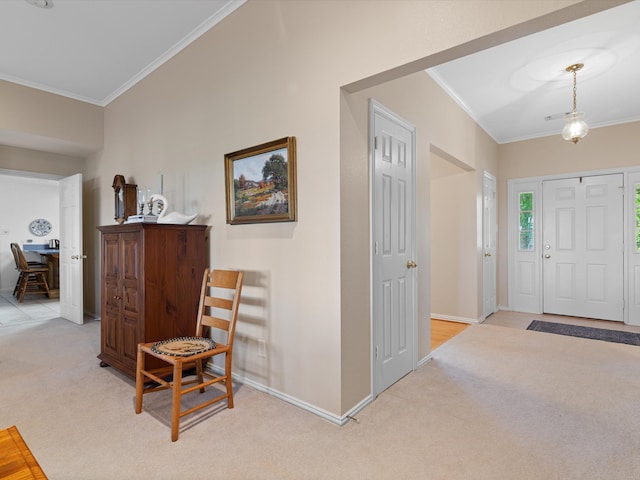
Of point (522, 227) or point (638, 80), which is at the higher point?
point (638, 80)

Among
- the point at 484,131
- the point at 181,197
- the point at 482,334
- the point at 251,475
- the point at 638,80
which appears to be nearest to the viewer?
the point at 251,475

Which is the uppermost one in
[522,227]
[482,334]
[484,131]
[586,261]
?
[484,131]

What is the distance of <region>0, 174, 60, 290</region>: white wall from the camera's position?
7660 millimetres

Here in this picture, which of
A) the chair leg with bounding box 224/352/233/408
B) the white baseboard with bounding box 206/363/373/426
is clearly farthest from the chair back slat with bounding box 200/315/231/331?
the white baseboard with bounding box 206/363/373/426

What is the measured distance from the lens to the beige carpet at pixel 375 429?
5.59 feet

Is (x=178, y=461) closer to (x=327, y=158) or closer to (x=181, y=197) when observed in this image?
(x=327, y=158)

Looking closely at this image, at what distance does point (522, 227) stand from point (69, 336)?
6.67 m

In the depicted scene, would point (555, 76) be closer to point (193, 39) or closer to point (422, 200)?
point (422, 200)

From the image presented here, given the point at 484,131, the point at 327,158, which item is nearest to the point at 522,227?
the point at 484,131

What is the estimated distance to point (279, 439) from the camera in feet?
6.34

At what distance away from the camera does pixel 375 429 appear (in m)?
2.05

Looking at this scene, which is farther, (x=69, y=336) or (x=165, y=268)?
(x=69, y=336)

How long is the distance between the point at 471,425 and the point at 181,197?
118 inches

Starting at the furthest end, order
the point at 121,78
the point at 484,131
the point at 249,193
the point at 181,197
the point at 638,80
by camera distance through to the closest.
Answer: the point at 484,131 → the point at 121,78 → the point at 638,80 → the point at 181,197 → the point at 249,193
